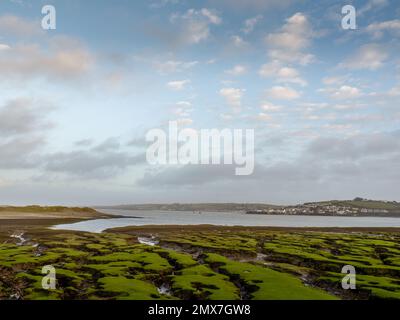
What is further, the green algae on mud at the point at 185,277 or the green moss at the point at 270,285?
the green algae on mud at the point at 185,277

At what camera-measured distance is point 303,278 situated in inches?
1566

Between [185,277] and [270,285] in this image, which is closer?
[270,285]

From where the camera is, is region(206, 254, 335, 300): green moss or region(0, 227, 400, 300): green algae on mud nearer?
region(206, 254, 335, 300): green moss
